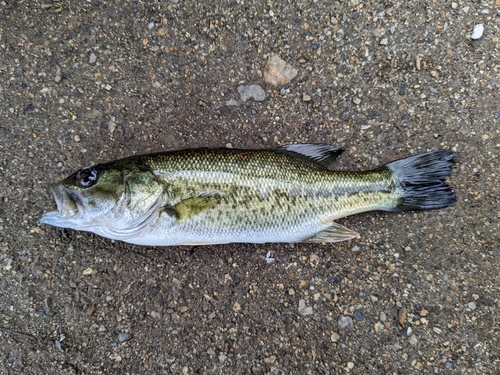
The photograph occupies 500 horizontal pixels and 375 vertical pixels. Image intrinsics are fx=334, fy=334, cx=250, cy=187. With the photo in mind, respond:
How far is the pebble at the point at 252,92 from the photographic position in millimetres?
3109

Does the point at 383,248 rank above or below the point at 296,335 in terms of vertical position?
above

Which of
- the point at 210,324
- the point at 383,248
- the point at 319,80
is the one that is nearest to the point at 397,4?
the point at 319,80

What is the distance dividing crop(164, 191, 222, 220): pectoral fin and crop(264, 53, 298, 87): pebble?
129 centimetres

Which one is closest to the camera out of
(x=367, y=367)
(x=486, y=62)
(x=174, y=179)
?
(x=174, y=179)

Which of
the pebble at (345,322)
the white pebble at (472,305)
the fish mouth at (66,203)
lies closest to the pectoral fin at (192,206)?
the fish mouth at (66,203)

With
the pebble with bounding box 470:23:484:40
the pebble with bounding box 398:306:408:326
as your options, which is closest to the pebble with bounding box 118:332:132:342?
the pebble with bounding box 398:306:408:326

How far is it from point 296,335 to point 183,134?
6.67 ft

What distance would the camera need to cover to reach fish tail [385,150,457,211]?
9.18 ft

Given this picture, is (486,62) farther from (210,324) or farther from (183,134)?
(210,324)

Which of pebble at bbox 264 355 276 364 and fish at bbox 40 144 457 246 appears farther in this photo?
pebble at bbox 264 355 276 364

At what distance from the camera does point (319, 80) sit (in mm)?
3115

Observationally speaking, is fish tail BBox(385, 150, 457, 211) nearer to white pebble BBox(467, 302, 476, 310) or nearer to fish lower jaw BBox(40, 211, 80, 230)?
white pebble BBox(467, 302, 476, 310)

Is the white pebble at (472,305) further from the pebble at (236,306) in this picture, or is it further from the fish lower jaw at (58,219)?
the fish lower jaw at (58,219)

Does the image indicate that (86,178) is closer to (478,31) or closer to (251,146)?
(251,146)
